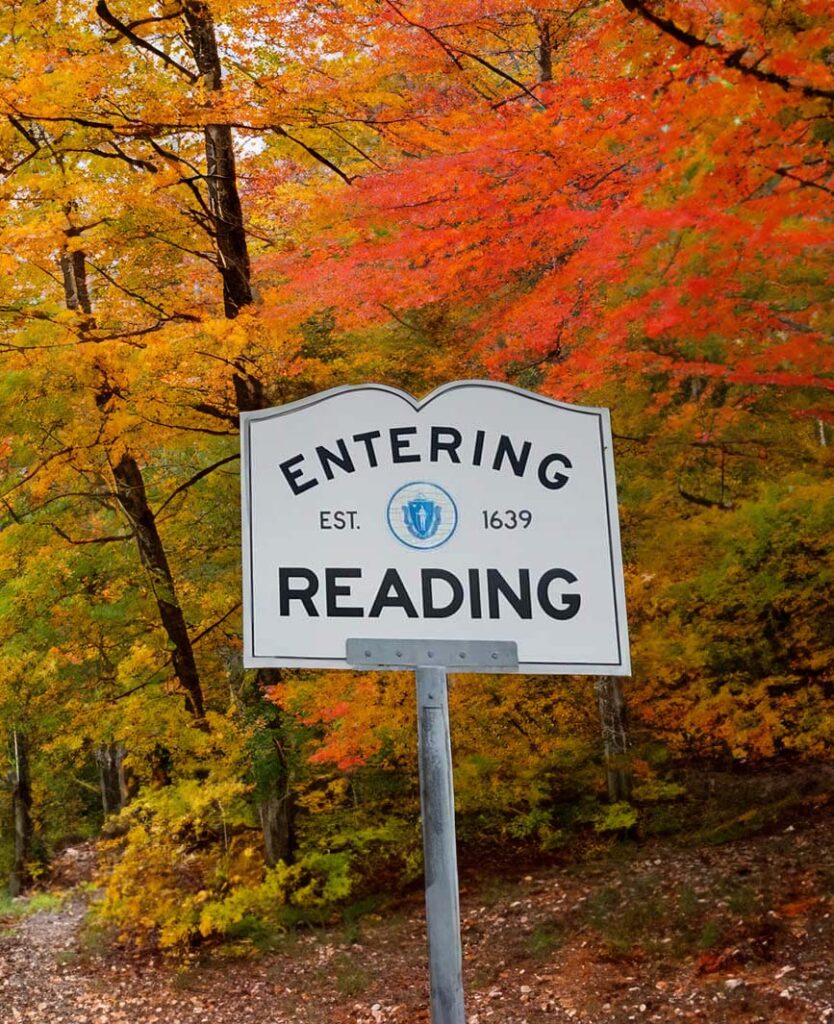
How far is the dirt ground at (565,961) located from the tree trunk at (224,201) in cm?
599

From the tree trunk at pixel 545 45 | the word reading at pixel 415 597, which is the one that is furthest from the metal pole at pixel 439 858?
the tree trunk at pixel 545 45

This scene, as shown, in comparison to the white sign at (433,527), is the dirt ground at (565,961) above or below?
below

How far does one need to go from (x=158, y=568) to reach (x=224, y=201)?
4024mm

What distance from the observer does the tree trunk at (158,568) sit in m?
9.70

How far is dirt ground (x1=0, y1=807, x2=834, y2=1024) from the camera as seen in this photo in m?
5.70

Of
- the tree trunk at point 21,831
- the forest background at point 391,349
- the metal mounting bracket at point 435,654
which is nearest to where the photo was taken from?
the metal mounting bracket at point 435,654

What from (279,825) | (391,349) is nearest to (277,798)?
(279,825)

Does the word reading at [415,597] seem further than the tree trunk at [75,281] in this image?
No

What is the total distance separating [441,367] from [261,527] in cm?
816

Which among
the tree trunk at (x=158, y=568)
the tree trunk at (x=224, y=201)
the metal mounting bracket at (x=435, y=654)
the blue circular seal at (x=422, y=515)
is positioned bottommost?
the metal mounting bracket at (x=435, y=654)

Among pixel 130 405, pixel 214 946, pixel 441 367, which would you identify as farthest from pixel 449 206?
pixel 214 946

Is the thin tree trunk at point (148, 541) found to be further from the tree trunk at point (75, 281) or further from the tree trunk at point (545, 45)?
the tree trunk at point (545, 45)

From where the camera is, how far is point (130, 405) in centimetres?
Answer: 822

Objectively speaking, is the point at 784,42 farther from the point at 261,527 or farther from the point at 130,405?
the point at 130,405
